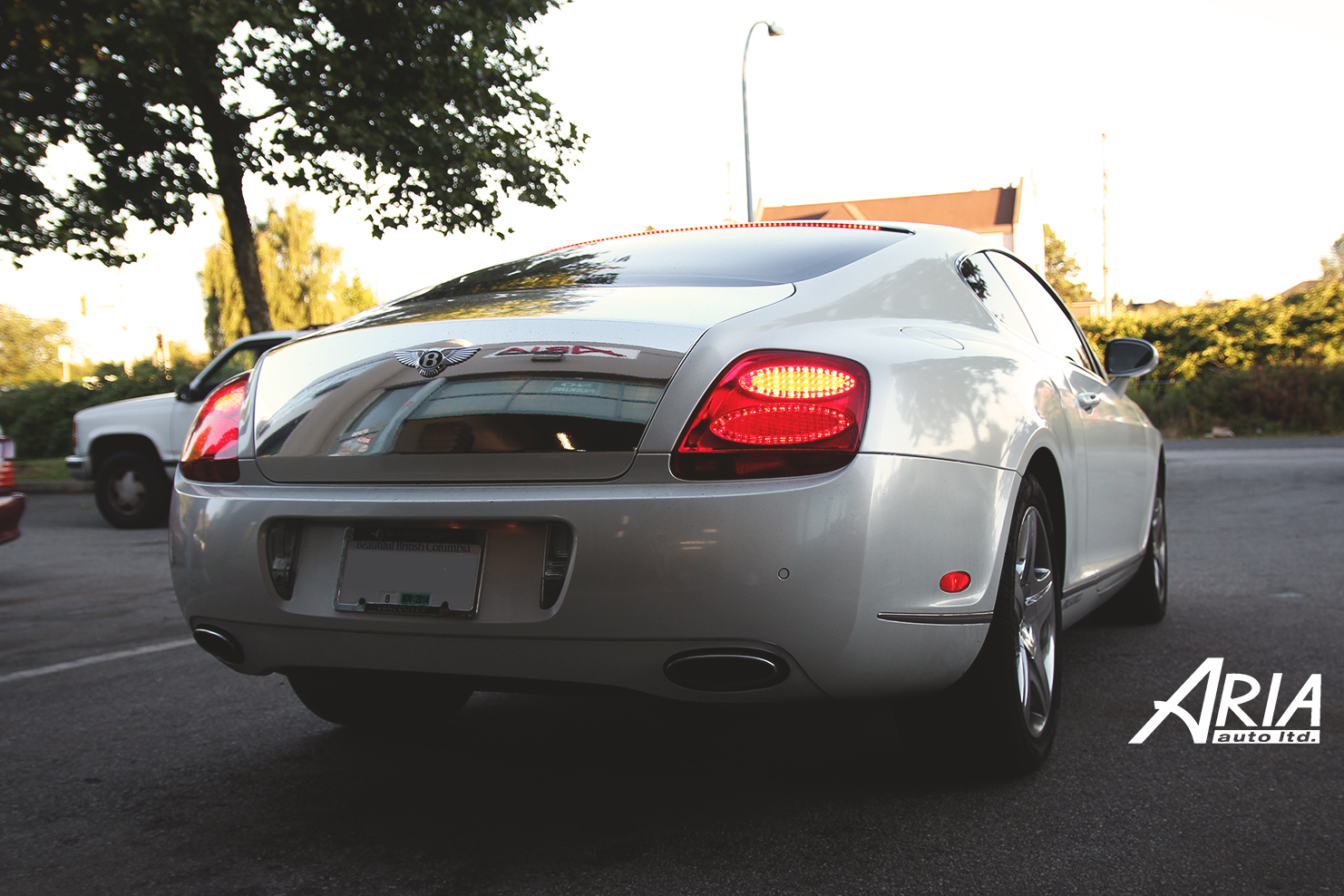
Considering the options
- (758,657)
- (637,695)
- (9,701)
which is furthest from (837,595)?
(9,701)

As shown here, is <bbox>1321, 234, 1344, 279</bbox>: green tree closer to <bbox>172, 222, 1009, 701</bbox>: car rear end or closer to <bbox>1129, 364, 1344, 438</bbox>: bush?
<bbox>1129, 364, 1344, 438</bbox>: bush

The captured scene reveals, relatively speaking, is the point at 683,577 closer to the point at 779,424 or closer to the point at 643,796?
the point at 779,424

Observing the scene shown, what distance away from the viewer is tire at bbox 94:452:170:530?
35.2 ft

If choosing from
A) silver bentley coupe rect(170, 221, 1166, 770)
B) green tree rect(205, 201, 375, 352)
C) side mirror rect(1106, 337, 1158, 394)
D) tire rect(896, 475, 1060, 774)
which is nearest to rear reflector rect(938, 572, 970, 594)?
silver bentley coupe rect(170, 221, 1166, 770)

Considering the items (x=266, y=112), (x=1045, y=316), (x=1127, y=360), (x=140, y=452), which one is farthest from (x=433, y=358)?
(x=266, y=112)

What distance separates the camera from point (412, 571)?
2.49 m

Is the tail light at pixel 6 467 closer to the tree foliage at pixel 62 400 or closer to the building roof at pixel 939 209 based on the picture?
the tree foliage at pixel 62 400

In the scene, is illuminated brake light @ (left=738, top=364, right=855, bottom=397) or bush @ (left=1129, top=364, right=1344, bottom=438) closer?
illuminated brake light @ (left=738, top=364, right=855, bottom=397)

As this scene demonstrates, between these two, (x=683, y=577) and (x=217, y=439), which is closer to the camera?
(x=683, y=577)

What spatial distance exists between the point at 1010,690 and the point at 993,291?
4.09 ft

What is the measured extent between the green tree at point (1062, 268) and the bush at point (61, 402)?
86.6m

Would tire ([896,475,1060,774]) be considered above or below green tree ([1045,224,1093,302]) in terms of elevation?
below

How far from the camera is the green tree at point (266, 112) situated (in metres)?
14.9

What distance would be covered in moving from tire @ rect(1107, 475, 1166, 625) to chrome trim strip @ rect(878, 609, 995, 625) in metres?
2.46
